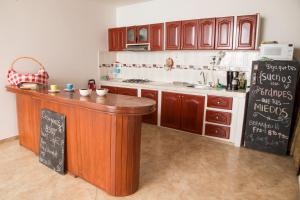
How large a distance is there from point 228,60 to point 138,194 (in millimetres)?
2718

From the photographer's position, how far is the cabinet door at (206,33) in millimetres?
3492

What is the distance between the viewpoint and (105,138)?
6.58ft

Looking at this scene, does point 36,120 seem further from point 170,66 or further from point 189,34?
point 189,34

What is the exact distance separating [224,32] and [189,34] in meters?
0.59

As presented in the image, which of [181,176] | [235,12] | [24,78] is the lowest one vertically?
[181,176]

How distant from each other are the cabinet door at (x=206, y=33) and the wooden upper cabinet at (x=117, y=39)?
170cm

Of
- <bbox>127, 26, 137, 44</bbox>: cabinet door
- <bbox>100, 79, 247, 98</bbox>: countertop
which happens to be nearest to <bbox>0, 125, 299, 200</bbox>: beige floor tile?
<bbox>100, 79, 247, 98</bbox>: countertop

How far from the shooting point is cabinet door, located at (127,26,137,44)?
4422 mm

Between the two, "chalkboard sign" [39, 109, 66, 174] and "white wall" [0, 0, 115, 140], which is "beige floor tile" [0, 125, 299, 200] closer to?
"chalkboard sign" [39, 109, 66, 174]

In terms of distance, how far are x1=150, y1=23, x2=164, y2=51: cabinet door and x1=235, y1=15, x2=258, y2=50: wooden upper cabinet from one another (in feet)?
4.45

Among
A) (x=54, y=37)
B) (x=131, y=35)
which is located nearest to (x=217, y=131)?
(x=131, y=35)

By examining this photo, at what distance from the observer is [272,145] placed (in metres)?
3.11

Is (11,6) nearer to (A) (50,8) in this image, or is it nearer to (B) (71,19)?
(A) (50,8)

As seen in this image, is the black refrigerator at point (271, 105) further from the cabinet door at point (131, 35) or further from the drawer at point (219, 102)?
the cabinet door at point (131, 35)
